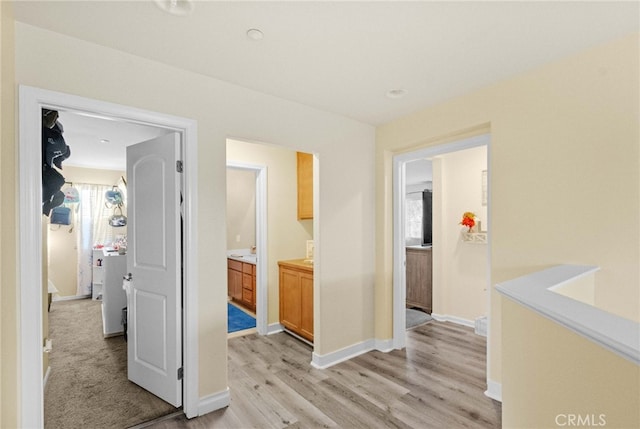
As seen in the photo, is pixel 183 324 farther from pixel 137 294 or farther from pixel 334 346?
pixel 334 346

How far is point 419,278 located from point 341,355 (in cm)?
215

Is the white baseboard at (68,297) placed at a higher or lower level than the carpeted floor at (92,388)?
lower

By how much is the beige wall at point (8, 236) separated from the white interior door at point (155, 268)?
2.76 feet

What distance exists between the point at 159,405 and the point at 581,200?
3341 millimetres

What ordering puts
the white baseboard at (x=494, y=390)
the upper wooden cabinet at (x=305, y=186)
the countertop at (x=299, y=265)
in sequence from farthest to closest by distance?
the upper wooden cabinet at (x=305, y=186) → the countertop at (x=299, y=265) → the white baseboard at (x=494, y=390)

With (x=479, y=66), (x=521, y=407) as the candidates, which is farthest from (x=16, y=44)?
(x=521, y=407)

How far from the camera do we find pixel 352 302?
10.8ft

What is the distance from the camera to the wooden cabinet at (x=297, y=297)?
11.5 ft

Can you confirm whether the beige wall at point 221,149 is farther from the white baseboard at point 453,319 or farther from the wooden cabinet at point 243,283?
the wooden cabinet at point 243,283

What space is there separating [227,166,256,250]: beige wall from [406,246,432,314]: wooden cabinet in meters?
2.82

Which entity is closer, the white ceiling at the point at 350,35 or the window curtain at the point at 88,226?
the white ceiling at the point at 350,35

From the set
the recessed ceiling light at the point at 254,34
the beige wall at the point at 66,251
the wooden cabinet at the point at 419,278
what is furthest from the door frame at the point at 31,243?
the beige wall at the point at 66,251

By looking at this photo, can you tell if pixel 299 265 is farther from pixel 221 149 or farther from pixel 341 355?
pixel 221 149

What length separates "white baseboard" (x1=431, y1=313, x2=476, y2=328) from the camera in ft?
13.5
